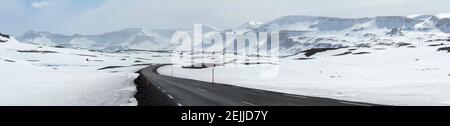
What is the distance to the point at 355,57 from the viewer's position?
104688mm

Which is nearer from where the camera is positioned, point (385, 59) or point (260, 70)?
point (260, 70)
